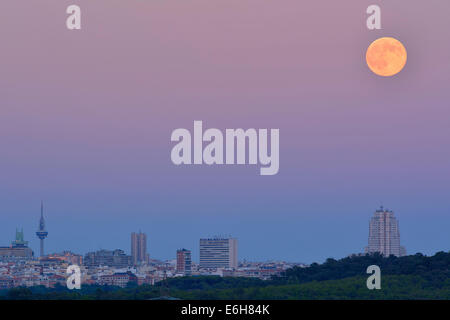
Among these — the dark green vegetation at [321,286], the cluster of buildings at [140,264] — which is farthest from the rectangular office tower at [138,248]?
the dark green vegetation at [321,286]

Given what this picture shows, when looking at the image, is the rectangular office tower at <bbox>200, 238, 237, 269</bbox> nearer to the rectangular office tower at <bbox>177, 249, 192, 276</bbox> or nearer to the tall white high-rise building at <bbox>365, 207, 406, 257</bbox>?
the rectangular office tower at <bbox>177, 249, 192, 276</bbox>

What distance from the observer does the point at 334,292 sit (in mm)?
83625

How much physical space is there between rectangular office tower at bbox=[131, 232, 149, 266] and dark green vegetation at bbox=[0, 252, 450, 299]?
43540mm

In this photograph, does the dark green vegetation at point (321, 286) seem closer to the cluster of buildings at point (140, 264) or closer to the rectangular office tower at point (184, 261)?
the cluster of buildings at point (140, 264)

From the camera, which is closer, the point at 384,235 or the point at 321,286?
the point at 321,286

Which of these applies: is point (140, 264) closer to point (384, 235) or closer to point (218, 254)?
point (218, 254)

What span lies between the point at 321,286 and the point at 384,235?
68.6 m

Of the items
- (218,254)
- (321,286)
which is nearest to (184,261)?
(218,254)

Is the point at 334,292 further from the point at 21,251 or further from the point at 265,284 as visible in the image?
the point at 21,251

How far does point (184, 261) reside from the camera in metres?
145

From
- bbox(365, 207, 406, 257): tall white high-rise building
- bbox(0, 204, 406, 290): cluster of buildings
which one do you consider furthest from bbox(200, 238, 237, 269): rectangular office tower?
bbox(365, 207, 406, 257): tall white high-rise building

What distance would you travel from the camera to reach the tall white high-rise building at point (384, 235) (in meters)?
151
